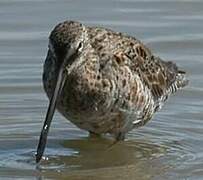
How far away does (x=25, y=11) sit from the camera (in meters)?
12.9

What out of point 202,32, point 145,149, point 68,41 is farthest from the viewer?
point 202,32

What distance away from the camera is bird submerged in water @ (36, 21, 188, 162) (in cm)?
912

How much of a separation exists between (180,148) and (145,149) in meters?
0.32

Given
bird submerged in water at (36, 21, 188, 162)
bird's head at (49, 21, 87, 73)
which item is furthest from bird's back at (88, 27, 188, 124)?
bird's head at (49, 21, 87, 73)

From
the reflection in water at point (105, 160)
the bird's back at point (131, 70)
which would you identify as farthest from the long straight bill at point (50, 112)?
the bird's back at point (131, 70)

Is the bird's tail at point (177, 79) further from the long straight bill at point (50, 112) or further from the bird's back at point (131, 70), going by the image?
the long straight bill at point (50, 112)

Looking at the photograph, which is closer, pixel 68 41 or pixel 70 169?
pixel 68 41

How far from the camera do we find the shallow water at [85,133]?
9.66m

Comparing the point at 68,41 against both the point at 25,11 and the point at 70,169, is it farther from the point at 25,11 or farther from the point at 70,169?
the point at 25,11

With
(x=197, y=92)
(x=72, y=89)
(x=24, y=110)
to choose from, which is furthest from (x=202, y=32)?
(x=72, y=89)

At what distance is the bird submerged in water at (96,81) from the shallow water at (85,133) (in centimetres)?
28

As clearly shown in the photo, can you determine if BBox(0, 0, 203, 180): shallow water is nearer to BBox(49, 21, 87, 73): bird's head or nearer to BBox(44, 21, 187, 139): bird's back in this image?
BBox(44, 21, 187, 139): bird's back

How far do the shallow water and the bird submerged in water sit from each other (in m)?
0.28

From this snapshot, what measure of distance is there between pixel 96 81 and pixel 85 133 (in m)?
1.18
